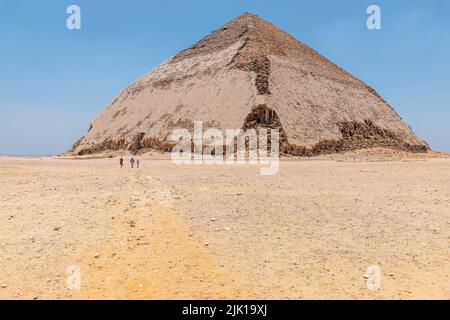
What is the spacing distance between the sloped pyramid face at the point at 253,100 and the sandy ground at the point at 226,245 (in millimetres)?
32897

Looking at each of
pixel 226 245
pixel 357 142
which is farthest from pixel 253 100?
pixel 226 245

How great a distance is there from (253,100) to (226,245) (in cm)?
3986

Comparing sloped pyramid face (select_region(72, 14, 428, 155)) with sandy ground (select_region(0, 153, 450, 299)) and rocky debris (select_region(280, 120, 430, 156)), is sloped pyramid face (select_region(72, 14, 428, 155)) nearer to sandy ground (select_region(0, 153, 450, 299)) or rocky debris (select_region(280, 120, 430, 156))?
rocky debris (select_region(280, 120, 430, 156))

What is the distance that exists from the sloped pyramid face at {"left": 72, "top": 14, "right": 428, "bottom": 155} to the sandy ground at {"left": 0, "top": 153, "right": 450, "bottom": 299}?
32.9 metres

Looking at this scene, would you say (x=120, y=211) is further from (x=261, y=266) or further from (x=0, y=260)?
(x=261, y=266)

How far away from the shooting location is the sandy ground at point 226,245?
17.0 feet

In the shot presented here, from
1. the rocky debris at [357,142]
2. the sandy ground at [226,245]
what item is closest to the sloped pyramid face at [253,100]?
the rocky debris at [357,142]

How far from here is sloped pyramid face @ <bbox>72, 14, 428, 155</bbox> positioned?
46250 millimetres

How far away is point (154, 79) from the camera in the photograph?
6450 centimetres

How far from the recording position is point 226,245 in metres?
6.96

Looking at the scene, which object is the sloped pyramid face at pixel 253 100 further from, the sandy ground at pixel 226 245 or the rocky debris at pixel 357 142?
the sandy ground at pixel 226 245

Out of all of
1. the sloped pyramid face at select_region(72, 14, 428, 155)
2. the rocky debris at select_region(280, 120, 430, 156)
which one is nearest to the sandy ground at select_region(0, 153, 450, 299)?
the rocky debris at select_region(280, 120, 430, 156)
